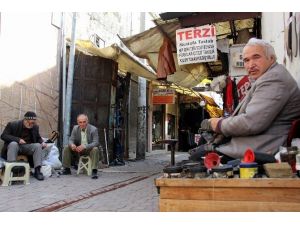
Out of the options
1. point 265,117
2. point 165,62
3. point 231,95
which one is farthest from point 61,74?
point 265,117

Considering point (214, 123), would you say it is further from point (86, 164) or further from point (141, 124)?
point (141, 124)

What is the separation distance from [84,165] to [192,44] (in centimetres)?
336

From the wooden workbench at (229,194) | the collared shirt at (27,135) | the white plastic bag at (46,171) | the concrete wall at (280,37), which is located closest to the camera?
the wooden workbench at (229,194)

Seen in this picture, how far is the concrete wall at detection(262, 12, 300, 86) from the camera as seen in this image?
3887 mm

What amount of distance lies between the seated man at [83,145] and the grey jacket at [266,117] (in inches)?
202

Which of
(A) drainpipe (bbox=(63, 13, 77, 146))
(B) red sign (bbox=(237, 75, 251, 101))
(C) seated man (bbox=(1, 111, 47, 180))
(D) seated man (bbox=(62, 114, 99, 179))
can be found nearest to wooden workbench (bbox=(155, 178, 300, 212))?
(B) red sign (bbox=(237, 75, 251, 101))

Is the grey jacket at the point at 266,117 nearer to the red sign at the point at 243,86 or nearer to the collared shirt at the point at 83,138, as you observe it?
the red sign at the point at 243,86

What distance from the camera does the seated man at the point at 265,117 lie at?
257 centimetres

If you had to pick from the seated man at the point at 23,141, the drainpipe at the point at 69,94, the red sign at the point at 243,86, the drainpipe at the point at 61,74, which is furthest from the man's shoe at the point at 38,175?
the red sign at the point at 243,86

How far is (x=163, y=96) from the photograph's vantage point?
17.0 metres

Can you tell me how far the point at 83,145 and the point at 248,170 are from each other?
596cm

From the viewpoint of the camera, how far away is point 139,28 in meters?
17.1

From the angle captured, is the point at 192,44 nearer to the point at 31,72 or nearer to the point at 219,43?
the point at 219,43

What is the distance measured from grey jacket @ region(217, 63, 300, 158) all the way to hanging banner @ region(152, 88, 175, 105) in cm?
1408
